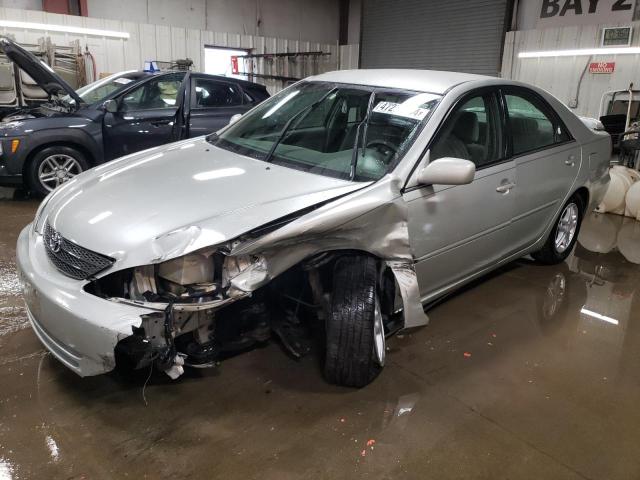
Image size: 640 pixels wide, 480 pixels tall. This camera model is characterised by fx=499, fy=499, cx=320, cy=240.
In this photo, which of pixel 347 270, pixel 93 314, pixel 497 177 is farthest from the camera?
pixel 497 177

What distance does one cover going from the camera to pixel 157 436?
6.45 ft

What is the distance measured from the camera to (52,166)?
529cm

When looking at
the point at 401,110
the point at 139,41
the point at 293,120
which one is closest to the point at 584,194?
the point at 401,110

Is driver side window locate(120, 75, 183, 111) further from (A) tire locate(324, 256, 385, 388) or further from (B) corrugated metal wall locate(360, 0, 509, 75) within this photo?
(B) corrugated metal wall locate(360, 0, 509, 75)

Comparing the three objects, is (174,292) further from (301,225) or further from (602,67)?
(602,67)

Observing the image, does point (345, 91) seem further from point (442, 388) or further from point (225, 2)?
point (225, 2)

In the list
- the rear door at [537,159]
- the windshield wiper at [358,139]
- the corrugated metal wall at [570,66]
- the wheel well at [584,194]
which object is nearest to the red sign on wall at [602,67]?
the corrugated metal wall at [570,66]

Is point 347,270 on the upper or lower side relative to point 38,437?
upper

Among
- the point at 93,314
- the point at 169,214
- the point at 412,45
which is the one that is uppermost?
the point at 412,45

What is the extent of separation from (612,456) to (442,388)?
0.71m

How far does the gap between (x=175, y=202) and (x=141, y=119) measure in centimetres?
378

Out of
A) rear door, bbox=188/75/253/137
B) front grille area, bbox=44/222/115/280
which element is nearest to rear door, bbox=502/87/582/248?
front grille area, bbox=44/222/115/280

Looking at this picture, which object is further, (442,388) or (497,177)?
(497,177)

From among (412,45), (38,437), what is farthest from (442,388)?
(412,45)
